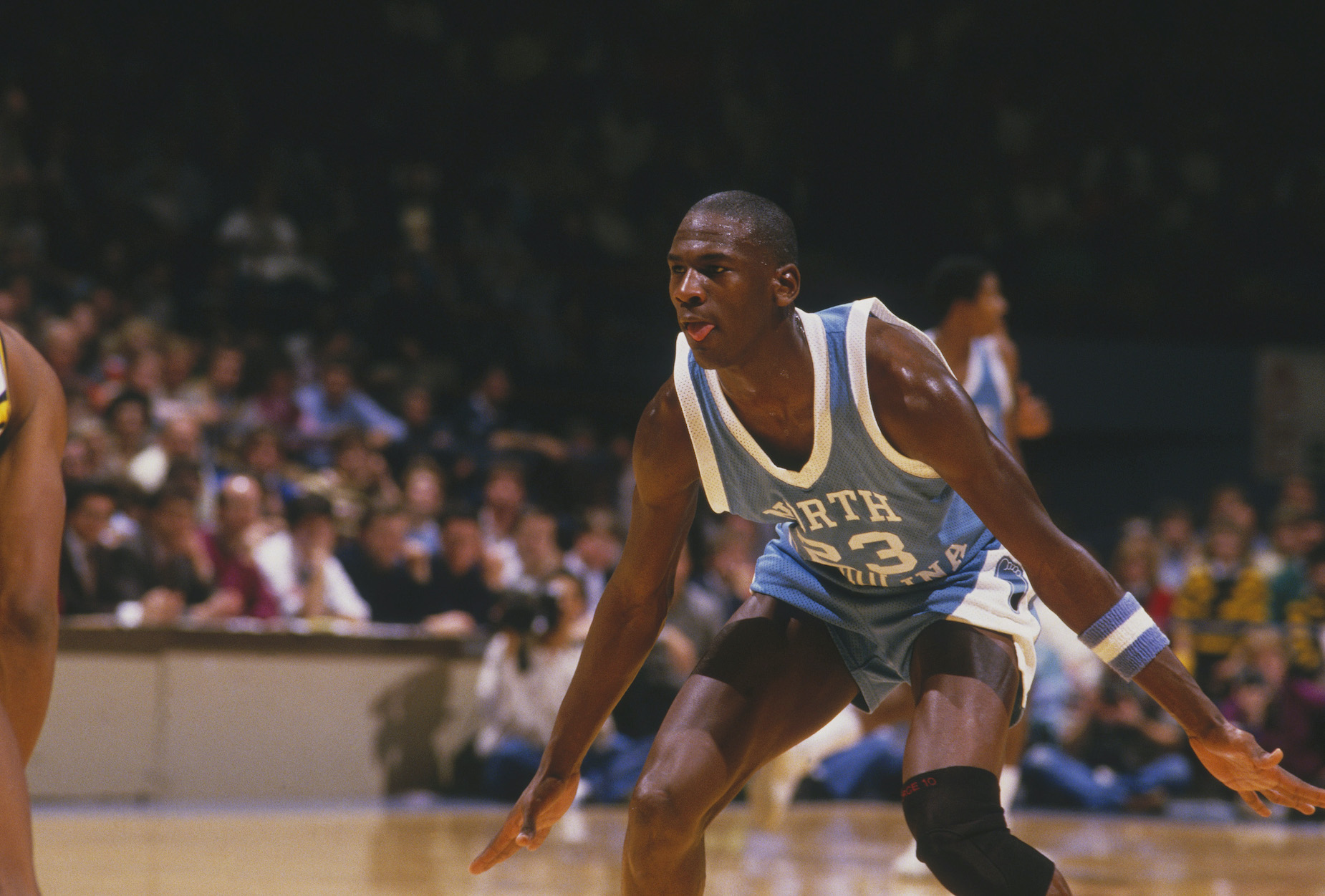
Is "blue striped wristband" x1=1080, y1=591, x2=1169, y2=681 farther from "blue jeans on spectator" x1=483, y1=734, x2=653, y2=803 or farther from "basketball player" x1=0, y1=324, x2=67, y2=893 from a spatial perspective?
"blue jeans on spectator" x1=483, y1=734, x2=653, y2=803

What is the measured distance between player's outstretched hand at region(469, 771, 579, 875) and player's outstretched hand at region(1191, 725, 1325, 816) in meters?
1.24

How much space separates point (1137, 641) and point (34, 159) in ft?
31.8

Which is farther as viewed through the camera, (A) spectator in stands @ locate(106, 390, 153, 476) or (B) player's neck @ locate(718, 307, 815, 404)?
(A) spectator in stands @ locate(106, 390, 153, 476)

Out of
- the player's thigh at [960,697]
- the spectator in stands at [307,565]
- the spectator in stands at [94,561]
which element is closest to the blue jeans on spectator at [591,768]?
the spectator in stands at [307,565]

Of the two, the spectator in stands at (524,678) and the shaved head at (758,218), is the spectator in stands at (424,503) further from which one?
the shaved head at (758,218)

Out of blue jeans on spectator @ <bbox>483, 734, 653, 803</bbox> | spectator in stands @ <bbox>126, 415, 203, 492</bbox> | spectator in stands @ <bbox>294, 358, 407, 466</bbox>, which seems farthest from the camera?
spectator in stands @ <bbox>294, 358, 407, 466</bbox>

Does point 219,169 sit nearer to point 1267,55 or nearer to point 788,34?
point 788,34

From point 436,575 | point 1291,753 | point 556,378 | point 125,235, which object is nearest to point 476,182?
point 556,378

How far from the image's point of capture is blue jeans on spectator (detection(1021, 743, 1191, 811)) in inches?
353

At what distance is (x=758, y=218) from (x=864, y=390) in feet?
1.29

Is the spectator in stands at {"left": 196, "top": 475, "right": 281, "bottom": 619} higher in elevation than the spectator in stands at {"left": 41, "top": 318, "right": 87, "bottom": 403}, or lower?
lower

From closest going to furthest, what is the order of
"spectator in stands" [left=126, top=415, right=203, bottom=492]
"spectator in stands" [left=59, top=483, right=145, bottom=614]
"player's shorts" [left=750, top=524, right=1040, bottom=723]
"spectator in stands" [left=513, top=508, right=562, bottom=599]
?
"player's shorts" [left=750, top=524, right=1040, bottom=723]
"spectator in stands" [left=59, top=483, right=145, bottom=614]
"spectator in stands" [left=126, top=415, right=203, bottom=492]
"spectator in stands" [left=513, top=508, right=562, bottom=599]

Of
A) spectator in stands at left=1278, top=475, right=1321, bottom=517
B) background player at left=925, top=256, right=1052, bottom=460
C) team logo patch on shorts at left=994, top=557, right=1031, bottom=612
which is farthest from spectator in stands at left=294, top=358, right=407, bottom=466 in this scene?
team logo patch on shorts at left=994, top=557, right=1031, bottom=612

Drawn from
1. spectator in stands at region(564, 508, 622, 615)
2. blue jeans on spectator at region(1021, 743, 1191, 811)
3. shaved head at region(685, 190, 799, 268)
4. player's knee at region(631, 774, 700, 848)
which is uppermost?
shaved head at region(685, 190, 799, 268)
